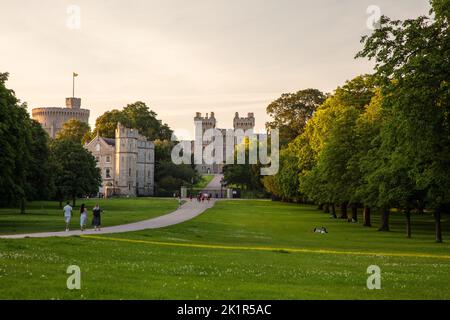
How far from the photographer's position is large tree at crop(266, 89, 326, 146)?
113 meters

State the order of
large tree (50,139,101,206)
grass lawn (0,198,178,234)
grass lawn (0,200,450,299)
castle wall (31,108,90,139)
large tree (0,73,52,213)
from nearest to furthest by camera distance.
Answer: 1. grass lawn (0,200,450,299)
2. grass lawn (0,198,178,234)
3. large tree (0,73,52,213)
4. large tree (50,139,101,206)
5. castle wall (31,108,90,139)

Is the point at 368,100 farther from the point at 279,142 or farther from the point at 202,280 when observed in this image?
the point at 202,280

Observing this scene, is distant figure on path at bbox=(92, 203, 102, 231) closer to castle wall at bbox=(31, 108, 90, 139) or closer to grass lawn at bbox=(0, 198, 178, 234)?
grass lawn at bbox=(0, 198, 178, 234)

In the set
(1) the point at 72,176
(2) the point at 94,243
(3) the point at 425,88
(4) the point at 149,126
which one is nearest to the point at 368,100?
(1) the point at 72,176

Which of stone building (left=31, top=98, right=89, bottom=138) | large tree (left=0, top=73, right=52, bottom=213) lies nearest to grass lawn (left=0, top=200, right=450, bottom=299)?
large tree (left=0, top=73, right=52, bottom=213)

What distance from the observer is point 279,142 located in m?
116

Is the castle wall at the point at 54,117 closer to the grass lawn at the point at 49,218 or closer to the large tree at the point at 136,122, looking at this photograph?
the large tree at the point at 136,122

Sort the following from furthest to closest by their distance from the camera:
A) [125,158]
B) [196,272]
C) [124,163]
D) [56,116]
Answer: [56,116], [125,158], [124,163], [196,272]

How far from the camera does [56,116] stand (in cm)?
18900

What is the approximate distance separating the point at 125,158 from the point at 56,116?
5888 centimetres

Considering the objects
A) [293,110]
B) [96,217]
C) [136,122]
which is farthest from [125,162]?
[96,217]

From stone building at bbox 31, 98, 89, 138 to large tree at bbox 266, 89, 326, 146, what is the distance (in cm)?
9220

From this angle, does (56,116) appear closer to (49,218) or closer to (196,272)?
(49,218)

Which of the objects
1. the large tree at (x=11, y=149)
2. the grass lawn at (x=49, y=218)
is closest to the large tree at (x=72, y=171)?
the grass lawn at (x=49, y=218)
